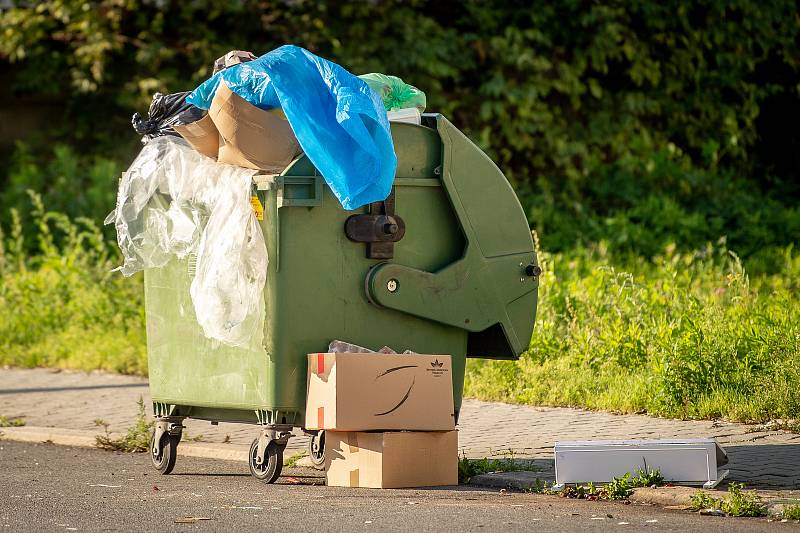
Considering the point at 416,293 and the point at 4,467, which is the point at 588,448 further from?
the point at 4,467

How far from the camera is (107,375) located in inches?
417

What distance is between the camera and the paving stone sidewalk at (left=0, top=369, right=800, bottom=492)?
623 cm

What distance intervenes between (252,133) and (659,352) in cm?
334

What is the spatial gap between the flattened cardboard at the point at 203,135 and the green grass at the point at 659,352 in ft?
9.91

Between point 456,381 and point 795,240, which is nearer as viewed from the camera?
point 456,381

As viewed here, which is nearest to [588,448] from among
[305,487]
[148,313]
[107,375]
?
[305,487]

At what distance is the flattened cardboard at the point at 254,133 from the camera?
6027 mm

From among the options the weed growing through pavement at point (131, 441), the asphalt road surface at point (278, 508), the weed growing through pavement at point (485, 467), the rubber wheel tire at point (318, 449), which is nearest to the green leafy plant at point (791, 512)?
the asphalt road surface at point (278, 508)

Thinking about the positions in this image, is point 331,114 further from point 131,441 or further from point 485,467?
point 131,441

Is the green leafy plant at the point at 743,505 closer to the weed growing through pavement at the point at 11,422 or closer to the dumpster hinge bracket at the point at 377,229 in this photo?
the dumpster hinge bracket at the point at 377,229

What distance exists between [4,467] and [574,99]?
420 inches

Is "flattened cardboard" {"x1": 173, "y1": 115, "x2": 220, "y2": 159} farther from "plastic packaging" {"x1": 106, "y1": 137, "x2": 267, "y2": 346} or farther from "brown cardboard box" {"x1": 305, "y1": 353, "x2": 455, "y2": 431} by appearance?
"brown cardboard box" {"x1": 305, "y1": 353, "x2": 455, "y2": 431}

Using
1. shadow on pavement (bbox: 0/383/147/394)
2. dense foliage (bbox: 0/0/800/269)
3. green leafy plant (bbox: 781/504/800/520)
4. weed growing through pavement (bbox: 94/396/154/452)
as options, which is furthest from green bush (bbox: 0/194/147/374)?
green leafy plant (bbox: 781/504/800/520)

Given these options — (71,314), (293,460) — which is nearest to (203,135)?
(293,460)
